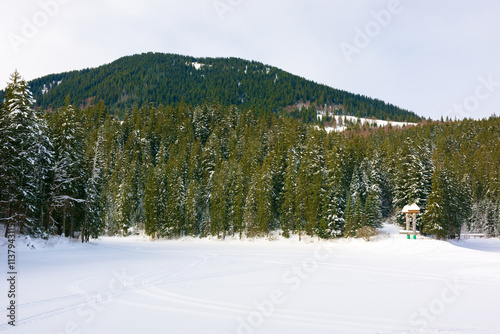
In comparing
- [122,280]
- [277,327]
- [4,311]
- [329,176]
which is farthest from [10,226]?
[329,176]

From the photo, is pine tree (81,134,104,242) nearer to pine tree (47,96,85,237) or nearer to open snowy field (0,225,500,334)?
pine tree (47,96,85,237)

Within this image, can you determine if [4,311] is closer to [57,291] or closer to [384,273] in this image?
[57,291]

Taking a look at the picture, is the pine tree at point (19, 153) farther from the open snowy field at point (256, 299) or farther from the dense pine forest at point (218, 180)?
the open snowy field at point (256, 299)

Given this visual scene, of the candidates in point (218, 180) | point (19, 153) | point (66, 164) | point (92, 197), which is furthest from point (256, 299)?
point (218, 180)

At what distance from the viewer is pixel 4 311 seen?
9375 millimetres

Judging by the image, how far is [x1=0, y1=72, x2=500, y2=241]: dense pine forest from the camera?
29.7 m

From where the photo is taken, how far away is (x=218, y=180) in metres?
61.7

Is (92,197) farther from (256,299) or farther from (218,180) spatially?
(256,299)

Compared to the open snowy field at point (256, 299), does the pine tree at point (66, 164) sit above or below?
above

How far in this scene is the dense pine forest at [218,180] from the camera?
29.7 metres

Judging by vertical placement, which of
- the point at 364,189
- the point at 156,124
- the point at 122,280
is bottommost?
the point at 122,280

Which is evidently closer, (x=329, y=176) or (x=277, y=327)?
(x=277, y=327)

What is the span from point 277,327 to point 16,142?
1170 inches

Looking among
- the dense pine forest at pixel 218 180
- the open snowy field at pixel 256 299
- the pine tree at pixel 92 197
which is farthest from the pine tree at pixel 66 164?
the open snowy field at pixel 256 299
